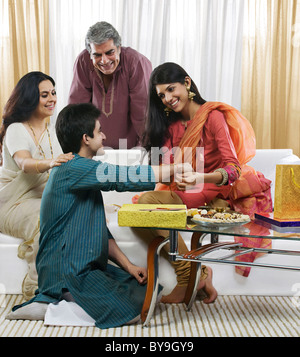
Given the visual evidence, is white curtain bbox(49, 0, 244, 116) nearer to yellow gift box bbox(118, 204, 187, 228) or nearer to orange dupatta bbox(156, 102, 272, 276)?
orange dupatta bbox(156, 102, 272, 276)

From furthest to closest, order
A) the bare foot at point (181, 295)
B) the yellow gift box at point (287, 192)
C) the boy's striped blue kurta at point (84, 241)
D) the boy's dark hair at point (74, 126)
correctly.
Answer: the bare foot at point (181, 295) < the boy's dark hair at point (74, 126) < the boy's striped blue kurta at point (84, 241) < the yellow gift box at point (287, 192)

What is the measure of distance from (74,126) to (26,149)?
1.30 ft

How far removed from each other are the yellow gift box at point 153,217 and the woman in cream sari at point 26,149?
62cm

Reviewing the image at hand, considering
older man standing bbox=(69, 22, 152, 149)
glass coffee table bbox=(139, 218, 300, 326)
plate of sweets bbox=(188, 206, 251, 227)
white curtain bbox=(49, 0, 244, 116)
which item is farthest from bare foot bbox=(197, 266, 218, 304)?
white curtain bbox=(49, 0, 244, 116)

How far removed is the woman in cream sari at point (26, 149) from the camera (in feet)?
7.55

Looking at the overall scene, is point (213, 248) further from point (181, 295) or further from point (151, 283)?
point (181, 295)

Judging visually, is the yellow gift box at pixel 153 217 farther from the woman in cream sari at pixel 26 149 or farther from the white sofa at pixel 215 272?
the woman in cream sari at pixel 26 149

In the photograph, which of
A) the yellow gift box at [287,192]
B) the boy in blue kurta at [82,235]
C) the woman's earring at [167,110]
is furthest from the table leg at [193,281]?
the woman's earring at [167,110]

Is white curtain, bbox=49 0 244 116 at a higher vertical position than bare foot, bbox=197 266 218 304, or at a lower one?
higher

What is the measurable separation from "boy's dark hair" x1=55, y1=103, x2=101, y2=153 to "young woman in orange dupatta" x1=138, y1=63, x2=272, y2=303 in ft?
1.39

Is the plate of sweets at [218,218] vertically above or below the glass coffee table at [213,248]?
above

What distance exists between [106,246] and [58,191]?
0.99ft

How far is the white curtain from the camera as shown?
311 centimetres
